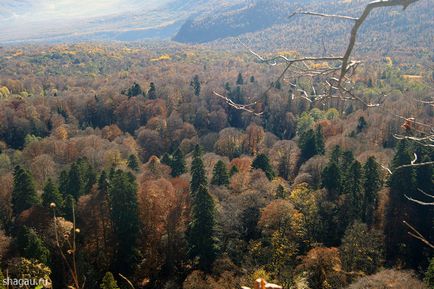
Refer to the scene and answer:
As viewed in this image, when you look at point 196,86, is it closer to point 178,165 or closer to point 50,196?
point 178,165

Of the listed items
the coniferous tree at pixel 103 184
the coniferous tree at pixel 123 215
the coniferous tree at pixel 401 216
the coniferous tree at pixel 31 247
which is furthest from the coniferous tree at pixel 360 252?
the coniferous tree at pixel 31 247

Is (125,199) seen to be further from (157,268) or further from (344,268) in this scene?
(344,268)

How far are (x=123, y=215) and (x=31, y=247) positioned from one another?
8850 millimetres

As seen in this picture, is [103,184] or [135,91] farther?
[135,91]

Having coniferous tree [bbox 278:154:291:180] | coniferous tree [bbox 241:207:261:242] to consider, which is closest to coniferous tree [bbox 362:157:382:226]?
coniferous tree [bbox 241:207:261:242]

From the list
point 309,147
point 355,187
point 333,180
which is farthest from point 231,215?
point 309,147

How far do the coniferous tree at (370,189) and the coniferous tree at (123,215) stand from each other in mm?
22690

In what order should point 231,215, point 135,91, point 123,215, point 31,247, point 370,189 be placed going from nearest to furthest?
1. point 31,247
2. point 231,215
3. point 123,215
4. point 370,189
5. point 135,91

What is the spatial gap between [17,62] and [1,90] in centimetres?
7013

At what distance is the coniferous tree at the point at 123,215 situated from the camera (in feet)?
125

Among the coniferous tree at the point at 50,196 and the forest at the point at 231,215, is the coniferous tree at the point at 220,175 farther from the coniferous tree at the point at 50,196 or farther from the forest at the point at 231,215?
the coniferous tree at the point at 50,196

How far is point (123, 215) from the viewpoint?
127 ft

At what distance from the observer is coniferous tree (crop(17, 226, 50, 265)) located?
1249 inches

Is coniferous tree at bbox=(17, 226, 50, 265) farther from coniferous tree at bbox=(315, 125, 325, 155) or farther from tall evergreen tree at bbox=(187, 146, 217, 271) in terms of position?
coniferous tree at bbox=(315, 125, 325, 155)
